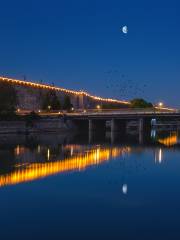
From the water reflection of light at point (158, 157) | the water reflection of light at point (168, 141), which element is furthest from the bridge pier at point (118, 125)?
the water reflection of light at point (158, 157)

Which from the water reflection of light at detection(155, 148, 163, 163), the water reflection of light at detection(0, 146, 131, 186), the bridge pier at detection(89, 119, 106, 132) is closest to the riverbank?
the bridge pier at detection(89, 119, 106, 132)

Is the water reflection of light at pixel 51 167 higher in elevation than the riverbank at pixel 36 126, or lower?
lower

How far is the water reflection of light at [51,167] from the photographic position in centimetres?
3101

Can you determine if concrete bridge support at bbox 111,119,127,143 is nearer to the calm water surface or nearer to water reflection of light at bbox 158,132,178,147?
water reflection of light at bbox 158,132,178,147

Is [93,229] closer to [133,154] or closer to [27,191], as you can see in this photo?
[27,191]

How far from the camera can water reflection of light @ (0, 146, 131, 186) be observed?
31009 millimetres

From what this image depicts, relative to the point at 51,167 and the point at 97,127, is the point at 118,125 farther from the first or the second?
the point at 51,167

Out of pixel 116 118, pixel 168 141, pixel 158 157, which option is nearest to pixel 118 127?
pixel 116 118

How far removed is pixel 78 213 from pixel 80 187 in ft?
21.6

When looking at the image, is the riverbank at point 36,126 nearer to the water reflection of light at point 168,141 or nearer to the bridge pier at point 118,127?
the bridge pier at point 118,127

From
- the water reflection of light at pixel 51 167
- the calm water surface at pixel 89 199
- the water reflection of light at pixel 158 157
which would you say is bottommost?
the calm water surface at pixel 89 199

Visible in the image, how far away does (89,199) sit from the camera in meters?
25.1

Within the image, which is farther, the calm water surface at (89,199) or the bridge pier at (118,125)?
the bridge pier at (118,125)

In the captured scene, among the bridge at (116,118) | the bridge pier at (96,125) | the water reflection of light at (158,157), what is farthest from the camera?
the bridge pier at (96,125)
